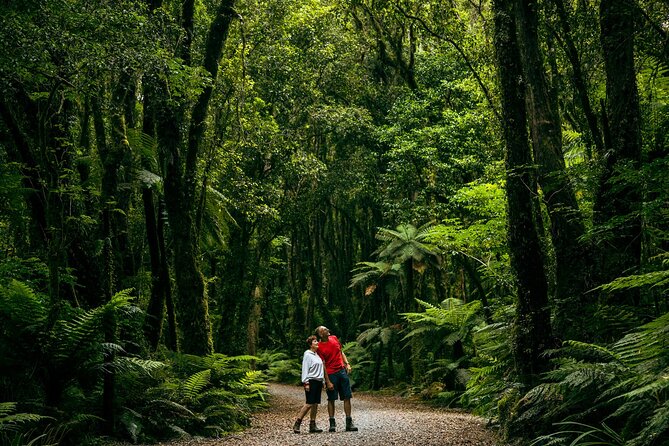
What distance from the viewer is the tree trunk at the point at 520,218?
7.55m

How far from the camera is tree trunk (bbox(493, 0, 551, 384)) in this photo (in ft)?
24.8

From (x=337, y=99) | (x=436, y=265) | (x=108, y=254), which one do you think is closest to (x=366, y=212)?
(x=337, y=99)

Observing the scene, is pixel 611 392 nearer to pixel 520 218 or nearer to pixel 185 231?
pixel 520 218

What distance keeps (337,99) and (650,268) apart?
67.4ft

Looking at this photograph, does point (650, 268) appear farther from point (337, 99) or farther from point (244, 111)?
point (337, 99)

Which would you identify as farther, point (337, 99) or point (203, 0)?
point (337, 99)

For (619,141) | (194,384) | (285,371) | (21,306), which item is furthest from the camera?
(285,371)

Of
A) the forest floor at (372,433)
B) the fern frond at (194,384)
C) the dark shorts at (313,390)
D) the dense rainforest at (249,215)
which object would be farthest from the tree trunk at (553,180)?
the fern frond at (194,384)

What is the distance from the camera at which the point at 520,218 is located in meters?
7.74

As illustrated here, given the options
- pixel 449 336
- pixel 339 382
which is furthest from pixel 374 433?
pixel 449 336

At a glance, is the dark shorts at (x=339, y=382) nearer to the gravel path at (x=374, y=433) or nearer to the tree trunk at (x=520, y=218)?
the gravel path at (x=374, y=433)

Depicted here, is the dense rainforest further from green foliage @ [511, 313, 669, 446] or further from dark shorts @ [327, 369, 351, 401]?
dark shorts @ [327, 369, 351, 401]

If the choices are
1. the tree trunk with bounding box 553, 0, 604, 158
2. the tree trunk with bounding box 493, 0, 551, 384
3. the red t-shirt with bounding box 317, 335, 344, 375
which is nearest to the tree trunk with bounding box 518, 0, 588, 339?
the tree trunk with bounding box 493, 0, 551, 384

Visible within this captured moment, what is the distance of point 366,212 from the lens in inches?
1231
